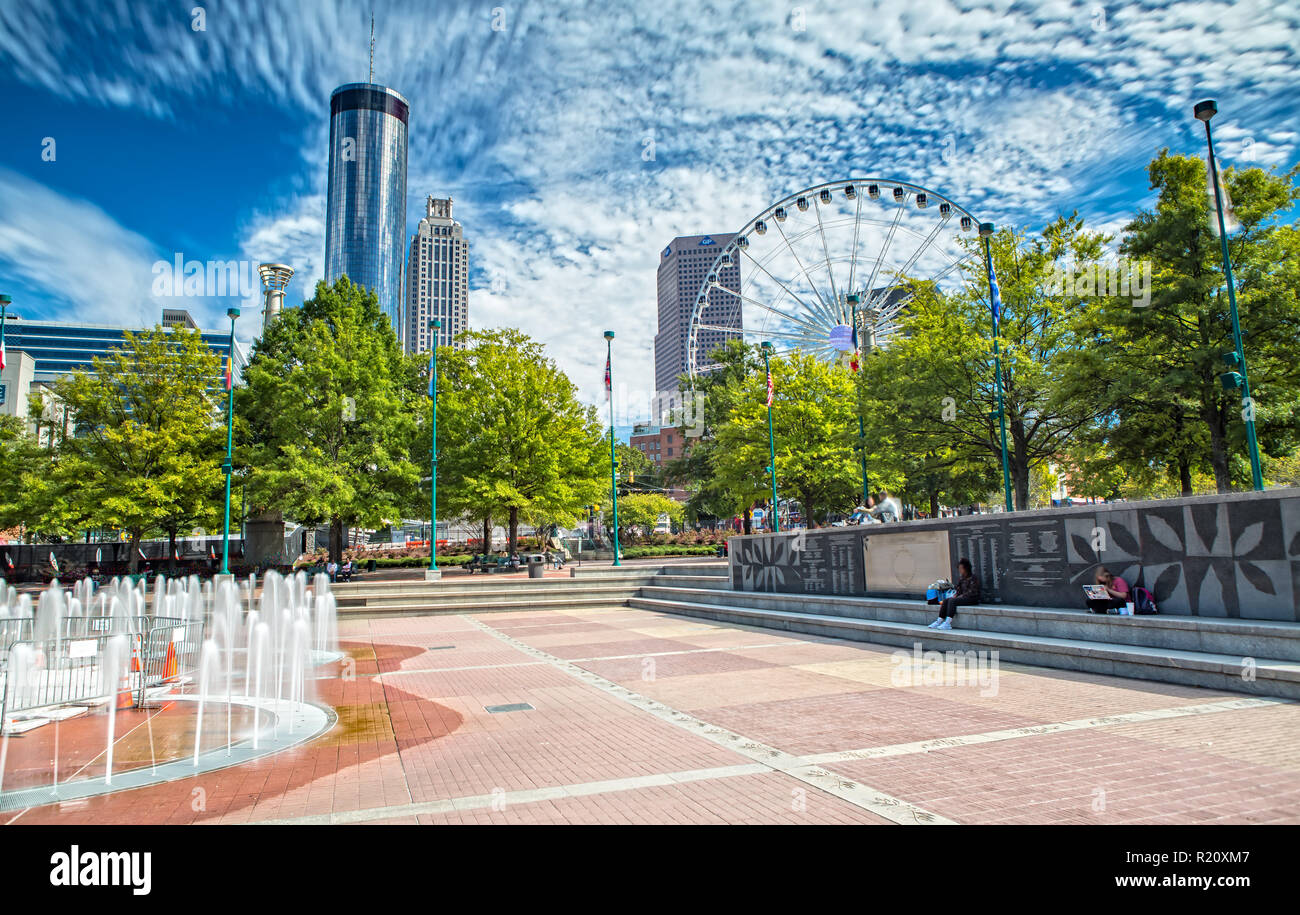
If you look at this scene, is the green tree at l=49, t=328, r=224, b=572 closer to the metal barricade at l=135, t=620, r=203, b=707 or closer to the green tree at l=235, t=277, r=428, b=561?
the green tree at l=235, t=277, r=428, b=561

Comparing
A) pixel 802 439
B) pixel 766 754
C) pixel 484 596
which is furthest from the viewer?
pixel 802 439

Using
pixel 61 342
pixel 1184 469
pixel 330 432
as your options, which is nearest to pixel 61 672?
pixel 330 432

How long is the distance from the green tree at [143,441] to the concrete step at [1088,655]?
2845 cm

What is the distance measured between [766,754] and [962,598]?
8184 millimetres

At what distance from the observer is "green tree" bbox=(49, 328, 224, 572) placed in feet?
104

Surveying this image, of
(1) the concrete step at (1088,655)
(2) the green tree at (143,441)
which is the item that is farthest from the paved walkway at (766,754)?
(2) the green tree at (143,441)

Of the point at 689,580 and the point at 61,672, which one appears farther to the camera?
the point at 689,580

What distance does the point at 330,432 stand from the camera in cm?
3434

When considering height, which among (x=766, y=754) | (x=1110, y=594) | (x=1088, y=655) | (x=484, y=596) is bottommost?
(x=484, y=596)

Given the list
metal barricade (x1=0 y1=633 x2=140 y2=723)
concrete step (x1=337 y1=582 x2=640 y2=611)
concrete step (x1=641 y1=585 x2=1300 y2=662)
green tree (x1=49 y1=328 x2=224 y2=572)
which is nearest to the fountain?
metal barricade (x1=0 y1=633 x2=140 y2=723)

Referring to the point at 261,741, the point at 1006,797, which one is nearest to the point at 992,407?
the point at 1006,797

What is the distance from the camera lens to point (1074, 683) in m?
9.80

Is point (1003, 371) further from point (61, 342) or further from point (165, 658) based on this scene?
point (61, 342)
